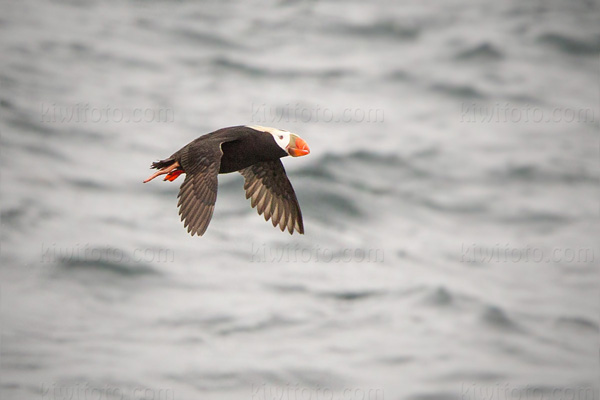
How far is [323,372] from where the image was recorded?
53.4 ft

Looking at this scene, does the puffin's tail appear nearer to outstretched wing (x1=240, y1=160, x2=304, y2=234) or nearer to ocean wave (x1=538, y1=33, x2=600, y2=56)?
outstretched wing (x1=240, y1=160, x2=304, y2=234)

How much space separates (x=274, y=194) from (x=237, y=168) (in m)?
0.91

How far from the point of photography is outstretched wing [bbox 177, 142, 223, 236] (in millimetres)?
8555

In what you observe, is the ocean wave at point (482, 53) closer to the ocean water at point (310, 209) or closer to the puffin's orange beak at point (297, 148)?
the ocean water at point (310, 209)

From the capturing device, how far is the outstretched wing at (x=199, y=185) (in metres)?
8.55

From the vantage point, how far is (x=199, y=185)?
28.5 ft

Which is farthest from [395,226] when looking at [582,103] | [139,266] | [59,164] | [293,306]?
[582,103]

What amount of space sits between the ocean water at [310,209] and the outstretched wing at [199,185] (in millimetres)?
7295

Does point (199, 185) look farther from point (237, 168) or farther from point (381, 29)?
point (381, 29)

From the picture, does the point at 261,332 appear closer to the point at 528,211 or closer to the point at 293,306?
the point at 293,306

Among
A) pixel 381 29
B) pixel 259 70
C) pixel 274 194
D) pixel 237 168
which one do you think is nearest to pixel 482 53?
pixel 381 29

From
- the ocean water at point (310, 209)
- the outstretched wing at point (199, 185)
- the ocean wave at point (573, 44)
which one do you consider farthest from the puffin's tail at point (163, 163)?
the ocean wave at point (573, 44)

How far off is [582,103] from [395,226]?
8213 mm

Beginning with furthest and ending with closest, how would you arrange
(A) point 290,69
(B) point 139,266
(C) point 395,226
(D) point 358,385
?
(A) point 290,69
(C) point 395,226
(B) point 139,266
(D) point 358,385
